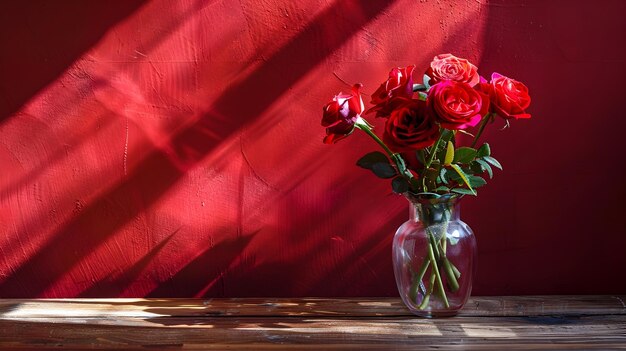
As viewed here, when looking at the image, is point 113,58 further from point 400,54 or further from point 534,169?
point 534,169

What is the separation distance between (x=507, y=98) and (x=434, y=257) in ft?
1.07

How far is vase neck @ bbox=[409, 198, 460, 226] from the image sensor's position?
49.2 inches

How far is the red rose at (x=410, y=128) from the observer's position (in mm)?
1132

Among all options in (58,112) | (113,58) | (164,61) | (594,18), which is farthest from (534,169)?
(58,112)

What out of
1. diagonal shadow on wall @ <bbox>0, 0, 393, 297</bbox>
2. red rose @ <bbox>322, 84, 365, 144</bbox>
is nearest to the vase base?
red rose @ <bbox>322, 84, 365, 144</bbox>

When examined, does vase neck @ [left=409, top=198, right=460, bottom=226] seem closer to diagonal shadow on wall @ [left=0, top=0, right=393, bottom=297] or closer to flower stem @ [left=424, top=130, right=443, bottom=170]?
flower stem @ [left=424, top=130, right=443, bottom=170]

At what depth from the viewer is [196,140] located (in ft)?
4.84

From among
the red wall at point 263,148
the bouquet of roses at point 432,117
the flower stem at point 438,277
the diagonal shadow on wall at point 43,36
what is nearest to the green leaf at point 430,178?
the bouquet of roses at point 432,117

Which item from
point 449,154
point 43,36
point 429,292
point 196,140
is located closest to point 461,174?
point 449,154

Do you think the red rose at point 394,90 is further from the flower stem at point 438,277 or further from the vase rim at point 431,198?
the flower stem at point 438,277

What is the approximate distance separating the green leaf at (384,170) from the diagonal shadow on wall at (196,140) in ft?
1.04

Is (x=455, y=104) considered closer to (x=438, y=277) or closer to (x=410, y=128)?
(x=410, y=128)

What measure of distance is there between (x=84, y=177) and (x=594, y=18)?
1172mm

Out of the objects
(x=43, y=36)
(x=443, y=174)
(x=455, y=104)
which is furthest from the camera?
(x=43, y=36)
